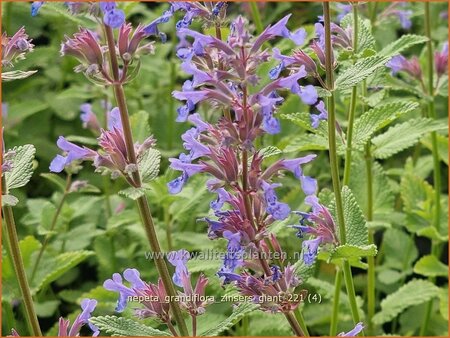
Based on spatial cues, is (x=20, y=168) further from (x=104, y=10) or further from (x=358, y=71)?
(x=358, y=71)

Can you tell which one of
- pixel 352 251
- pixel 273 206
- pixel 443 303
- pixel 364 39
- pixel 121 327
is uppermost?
pixel 364 39

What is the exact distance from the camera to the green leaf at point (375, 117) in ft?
6.37

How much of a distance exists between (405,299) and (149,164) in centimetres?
120

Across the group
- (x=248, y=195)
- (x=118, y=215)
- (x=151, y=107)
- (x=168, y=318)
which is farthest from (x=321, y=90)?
(x=151, y=107)

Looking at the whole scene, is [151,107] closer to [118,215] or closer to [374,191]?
[118,215]

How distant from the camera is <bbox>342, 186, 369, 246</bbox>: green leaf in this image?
1.80 meters

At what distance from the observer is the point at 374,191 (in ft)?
8.57

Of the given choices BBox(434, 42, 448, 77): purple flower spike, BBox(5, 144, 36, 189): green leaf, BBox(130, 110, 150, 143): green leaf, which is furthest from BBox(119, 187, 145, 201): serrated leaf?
BBox(434, 42, 448, 77): purple flower spike

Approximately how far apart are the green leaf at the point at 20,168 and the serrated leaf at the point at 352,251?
73cm

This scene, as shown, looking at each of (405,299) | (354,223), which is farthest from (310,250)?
(405,299)

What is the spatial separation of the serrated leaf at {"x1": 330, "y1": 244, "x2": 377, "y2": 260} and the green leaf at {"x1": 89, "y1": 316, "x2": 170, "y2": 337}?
427 mm

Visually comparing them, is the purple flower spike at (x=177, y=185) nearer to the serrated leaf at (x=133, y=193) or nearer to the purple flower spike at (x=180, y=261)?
the serrated leaf at (x=133, y=193)

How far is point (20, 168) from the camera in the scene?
1.81m

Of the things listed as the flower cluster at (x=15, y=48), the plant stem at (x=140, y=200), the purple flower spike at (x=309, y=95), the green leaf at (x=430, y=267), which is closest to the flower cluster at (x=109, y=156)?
the plant stem at (x=140, y=200)
